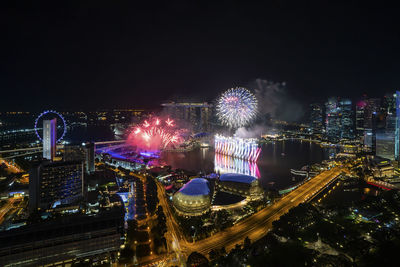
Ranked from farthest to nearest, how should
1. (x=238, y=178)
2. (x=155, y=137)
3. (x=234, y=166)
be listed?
(x=155, y=137) → (x=234, y=166) → (x=238, y=178)

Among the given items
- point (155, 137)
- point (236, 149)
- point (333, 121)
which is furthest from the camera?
point (333, 121)

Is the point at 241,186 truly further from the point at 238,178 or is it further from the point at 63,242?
the point at 63,242

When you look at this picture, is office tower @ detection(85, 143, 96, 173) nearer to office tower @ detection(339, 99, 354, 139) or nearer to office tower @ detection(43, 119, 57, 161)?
office tower @ detection(43, 119, 57, 161)

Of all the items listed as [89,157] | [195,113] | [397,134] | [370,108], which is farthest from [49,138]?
[370,108]

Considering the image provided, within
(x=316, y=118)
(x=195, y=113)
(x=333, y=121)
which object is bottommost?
(x=333, y=121)

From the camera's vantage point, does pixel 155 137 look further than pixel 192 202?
Yes

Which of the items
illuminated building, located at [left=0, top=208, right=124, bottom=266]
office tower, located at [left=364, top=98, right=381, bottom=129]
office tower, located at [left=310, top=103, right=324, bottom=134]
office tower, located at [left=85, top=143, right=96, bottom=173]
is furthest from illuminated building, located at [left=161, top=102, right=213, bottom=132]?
illuminated building, located at [left=0, top=208, right=124, bottom=266]

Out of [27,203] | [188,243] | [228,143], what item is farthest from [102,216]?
[228,143]

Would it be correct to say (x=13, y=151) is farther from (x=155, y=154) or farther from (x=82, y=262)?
(x=82, y=262)
